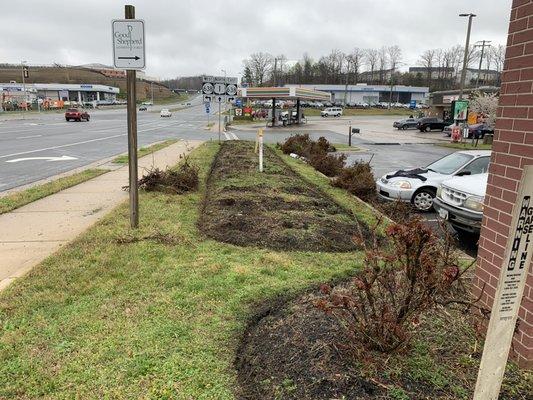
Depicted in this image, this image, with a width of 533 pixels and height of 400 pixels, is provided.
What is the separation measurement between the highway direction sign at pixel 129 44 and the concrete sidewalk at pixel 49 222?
8.39 feet

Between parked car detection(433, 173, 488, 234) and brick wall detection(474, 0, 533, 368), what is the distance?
3137 mm

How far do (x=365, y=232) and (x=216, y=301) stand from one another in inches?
132

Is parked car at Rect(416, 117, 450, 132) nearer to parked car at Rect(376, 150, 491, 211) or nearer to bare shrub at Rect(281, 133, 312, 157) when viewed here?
bare shrub at Rect(281, 133, 312, 157)

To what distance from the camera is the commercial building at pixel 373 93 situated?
12150 centimetres

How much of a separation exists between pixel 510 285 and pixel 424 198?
832 centimetres

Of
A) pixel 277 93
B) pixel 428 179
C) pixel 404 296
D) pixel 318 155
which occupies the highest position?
pixel 277 93

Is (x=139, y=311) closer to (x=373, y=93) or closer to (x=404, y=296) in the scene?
(x=404, y=296)

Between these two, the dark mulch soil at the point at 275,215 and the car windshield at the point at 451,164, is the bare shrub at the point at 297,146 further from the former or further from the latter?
the car windshield at the point at 451,164

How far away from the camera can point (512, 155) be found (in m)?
3.18

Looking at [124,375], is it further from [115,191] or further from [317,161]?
[317,161]

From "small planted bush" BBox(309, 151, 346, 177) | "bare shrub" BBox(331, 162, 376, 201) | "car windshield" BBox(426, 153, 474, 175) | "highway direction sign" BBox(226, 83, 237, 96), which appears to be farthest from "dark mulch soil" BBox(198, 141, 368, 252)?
"highway direction sign" BBox(226, 83, 237, 96)

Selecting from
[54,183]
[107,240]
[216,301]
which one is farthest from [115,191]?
[216,301]

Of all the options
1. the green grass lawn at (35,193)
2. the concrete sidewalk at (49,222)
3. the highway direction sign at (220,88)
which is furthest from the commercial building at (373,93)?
the concrete sidewalk at (49,222)

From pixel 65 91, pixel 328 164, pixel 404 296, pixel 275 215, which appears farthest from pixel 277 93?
pixel 65 91
